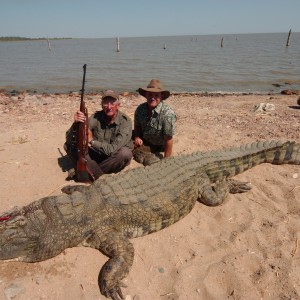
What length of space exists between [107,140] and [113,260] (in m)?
2.40

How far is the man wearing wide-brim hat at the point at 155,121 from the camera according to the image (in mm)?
5445

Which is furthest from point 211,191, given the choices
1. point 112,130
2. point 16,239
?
point 16,239

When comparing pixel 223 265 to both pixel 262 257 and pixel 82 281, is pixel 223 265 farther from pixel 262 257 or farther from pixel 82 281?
pixel 82 281

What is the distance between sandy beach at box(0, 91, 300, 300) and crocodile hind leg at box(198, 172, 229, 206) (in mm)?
97

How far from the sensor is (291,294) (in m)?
3.10

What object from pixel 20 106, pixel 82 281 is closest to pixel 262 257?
pixel 82 281

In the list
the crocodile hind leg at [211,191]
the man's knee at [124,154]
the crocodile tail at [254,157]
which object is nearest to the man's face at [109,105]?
the man's knee at [124,154]

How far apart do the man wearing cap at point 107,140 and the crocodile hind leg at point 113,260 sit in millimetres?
1558

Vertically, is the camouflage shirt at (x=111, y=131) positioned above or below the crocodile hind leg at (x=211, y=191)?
above

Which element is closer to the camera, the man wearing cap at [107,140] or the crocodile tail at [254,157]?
the man wearing cap at [107,140]

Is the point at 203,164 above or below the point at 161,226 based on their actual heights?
above

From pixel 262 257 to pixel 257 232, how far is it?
17.3 inches

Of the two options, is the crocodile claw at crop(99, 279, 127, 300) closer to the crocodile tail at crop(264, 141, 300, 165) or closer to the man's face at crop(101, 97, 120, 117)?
the man's face at crop(101, 97, 120, 117)

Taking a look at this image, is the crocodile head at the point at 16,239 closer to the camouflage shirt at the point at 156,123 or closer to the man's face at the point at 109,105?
the man's face at the point at 109,105
